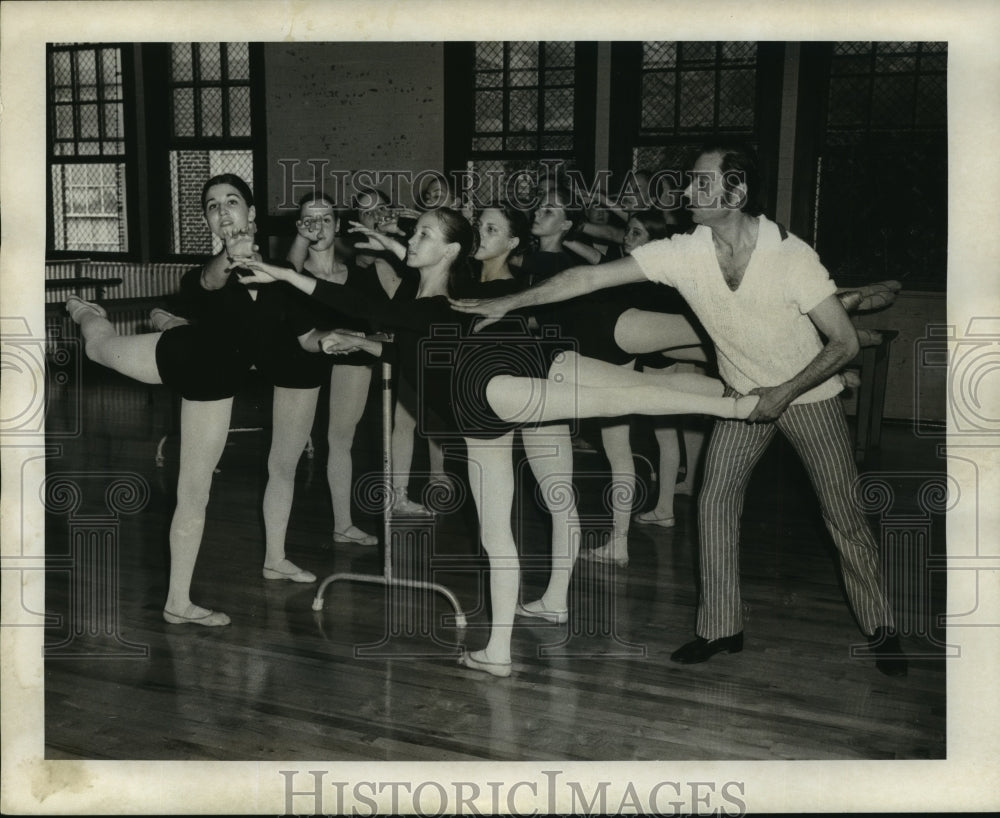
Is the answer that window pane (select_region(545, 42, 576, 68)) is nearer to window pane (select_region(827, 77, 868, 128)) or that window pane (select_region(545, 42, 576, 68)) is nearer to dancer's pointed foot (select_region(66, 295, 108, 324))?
window pane (select_region(827, 77, 868, 128))

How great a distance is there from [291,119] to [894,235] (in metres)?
4.95

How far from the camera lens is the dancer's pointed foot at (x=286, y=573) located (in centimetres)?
430

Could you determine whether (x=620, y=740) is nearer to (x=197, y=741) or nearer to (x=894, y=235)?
(x=197, y=741)

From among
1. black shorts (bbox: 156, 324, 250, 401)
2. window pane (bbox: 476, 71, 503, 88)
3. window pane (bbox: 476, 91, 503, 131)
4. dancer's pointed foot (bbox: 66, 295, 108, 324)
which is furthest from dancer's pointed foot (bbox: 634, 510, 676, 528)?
window pane (bbox: 476, 71, 503, 88)

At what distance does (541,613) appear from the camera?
3.91 metres

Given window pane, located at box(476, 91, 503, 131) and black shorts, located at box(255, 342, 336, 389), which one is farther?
window pane, located at box(476, 91, 503, 131)

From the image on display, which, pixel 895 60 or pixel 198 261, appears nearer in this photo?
pixel 895 60

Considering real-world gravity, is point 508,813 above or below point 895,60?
below

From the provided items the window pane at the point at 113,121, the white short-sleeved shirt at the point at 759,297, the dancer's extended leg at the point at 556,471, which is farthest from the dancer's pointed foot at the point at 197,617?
the window pane at the point at 113,121

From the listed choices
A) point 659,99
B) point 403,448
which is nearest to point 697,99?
point 659,99

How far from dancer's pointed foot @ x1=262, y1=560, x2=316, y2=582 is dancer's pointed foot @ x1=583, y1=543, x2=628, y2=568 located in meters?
1.11

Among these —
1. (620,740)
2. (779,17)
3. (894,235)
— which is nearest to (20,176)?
(779,17)

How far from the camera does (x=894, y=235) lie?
761 cm

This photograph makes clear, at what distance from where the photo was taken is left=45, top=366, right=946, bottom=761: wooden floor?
3004mm
